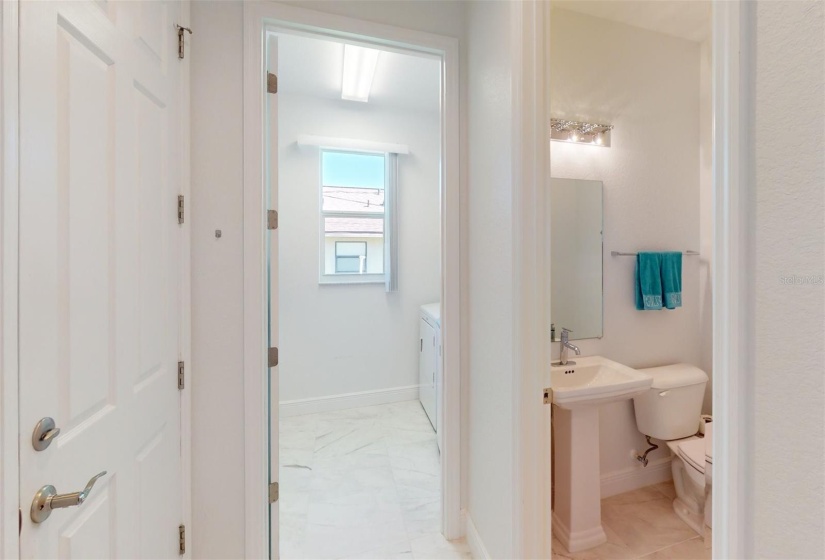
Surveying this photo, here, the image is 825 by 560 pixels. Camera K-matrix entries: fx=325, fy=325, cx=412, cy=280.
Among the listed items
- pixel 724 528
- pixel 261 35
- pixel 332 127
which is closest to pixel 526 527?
pixel 724 528

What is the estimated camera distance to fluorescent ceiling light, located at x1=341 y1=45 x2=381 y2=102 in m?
2.21

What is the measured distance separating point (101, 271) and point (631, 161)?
8.17ft

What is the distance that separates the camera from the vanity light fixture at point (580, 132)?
5.96 feet

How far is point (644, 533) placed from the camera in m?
1.67

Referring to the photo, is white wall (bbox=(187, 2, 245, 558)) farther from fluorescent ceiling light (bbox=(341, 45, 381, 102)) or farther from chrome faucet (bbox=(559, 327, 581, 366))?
chrome faucet (bbox=(559, 327, 581, 366))

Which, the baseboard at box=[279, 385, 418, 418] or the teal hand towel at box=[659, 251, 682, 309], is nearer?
the teal hand towel at box=[659, 251, 682, 309]

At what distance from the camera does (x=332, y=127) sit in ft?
9.51

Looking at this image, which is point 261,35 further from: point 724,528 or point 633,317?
point 633,317

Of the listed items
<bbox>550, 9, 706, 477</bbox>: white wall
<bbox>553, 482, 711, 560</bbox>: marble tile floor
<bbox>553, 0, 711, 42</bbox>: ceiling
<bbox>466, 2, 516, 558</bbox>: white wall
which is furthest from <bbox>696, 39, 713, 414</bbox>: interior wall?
<bbox>466, 2, 516, 558</bbox>: white wall

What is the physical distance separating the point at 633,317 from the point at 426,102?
240 cm

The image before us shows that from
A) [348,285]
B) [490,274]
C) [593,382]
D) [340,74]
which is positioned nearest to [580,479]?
[593,382]

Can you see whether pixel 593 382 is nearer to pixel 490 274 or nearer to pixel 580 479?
pixel 580 479

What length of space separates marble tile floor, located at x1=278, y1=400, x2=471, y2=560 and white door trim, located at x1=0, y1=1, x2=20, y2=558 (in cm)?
129

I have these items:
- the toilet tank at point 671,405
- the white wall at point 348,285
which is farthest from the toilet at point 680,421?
the white wall at point 348,285
